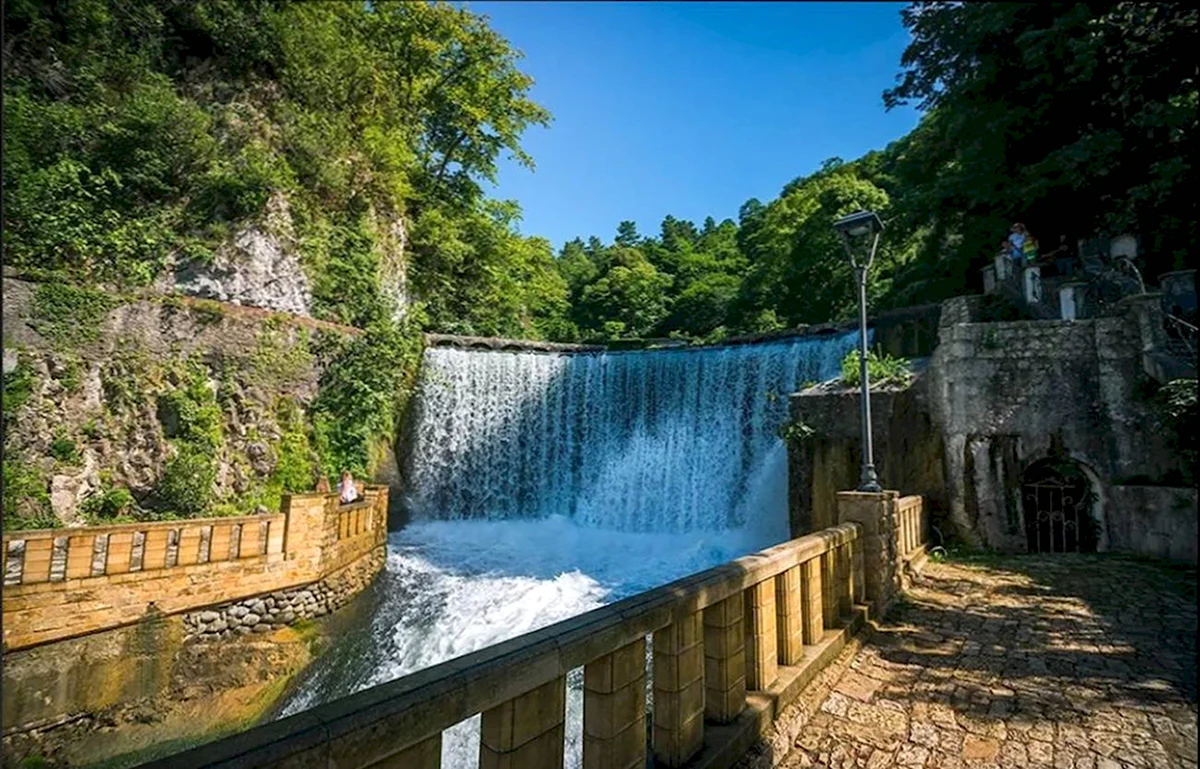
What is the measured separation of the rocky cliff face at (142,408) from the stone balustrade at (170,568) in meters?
3.04

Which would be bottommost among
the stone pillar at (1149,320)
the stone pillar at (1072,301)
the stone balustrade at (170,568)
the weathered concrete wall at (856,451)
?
the stone balustrade at (170,568)

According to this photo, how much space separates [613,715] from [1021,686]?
11.7 feet

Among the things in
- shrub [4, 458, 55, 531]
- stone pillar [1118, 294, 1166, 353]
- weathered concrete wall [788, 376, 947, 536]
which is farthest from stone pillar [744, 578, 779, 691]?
shrub [4, 458, 55, 531]

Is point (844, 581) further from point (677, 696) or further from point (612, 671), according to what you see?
point (612, 671)

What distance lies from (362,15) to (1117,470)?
28.4m

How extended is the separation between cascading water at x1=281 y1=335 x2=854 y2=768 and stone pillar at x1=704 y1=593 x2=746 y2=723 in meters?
6.28

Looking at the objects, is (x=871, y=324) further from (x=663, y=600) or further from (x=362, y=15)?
(x=362, y=15)

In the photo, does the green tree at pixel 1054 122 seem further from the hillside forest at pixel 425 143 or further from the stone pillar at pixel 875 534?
the stone pillar at pixel 875 534

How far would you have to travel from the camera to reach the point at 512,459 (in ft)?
61.6

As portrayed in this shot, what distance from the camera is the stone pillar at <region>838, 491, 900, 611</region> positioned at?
6.08 metres

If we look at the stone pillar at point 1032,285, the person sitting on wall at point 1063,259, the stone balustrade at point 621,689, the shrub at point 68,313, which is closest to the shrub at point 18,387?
the shrub at point 68,313

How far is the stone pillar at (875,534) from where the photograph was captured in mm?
6078

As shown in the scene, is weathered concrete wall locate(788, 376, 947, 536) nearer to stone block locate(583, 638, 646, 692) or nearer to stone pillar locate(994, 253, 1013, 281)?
stone pillar locate(994, 253, 1013, 281)

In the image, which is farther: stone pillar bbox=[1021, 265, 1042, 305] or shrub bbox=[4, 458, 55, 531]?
stone pillar bbox=[1021, 265, 1042, 305]
